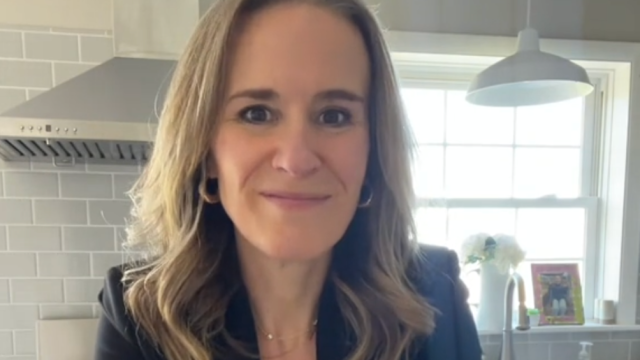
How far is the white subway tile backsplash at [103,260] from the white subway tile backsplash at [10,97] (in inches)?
23.2

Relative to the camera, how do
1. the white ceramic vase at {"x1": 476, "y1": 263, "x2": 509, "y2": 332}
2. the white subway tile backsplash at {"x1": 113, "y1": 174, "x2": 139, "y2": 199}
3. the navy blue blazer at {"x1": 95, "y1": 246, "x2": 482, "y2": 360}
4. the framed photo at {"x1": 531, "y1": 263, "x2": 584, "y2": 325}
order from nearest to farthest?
the navy blue blazer at {"x1": 95, "y1": 246, "x2": 482, "y2": 360}
the white subway tile backsplash at {"x1": 113, "y1": 174, "x2": 139, "y2": 199}
the white ceramic vase at {"x1": 476, "y1": 263, "x2": 509, "y2": 332}
the framed photo at {"x1": 531, "y1": 263, "x2": 584, "y2": 325}

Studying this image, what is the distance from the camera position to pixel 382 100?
0.81 m

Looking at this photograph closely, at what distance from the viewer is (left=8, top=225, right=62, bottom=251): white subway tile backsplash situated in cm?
→ 182

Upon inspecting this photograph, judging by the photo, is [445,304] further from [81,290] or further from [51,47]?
[51,47]

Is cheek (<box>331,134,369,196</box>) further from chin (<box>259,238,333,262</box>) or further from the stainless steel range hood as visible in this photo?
the stainless steel range hood

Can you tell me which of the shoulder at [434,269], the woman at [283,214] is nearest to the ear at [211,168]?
the woman at [283,214]

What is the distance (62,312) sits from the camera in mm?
1848

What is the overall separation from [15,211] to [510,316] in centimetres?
182

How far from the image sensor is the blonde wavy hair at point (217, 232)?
30.4 inches

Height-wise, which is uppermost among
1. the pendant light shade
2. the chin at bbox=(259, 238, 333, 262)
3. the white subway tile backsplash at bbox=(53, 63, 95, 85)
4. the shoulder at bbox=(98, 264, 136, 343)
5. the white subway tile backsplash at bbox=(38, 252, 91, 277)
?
the white subway tile backsplash at bbox=(53, 63, 95, 85)

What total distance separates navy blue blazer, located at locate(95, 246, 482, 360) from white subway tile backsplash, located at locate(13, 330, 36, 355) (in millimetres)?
1229

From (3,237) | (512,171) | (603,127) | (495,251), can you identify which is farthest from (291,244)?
(603,127)

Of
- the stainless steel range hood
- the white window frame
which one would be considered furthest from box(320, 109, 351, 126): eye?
the white window frame

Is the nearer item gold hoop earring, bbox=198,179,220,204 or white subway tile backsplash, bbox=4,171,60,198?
gold hoop earring, bbox=198,179,220,204
